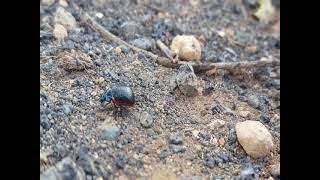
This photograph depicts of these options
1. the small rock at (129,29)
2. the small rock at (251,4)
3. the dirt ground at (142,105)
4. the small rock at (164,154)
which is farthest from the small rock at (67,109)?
the small rock at (251,4)

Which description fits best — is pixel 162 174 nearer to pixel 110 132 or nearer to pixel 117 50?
pixel 110 132

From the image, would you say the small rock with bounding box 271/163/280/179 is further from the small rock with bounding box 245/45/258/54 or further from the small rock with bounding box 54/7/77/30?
the small rock with bounding box 54/7/77/30

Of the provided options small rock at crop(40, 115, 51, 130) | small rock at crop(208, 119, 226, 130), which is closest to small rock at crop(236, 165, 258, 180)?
small rock at crop(208, 119, 226, 130)

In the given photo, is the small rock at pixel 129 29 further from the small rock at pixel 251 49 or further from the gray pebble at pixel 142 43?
the small rock at pixel 251 49

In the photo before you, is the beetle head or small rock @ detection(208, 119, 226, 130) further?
small rock @ detection(208, 119, 226, 130)

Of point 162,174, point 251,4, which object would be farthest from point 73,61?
point 251,4
